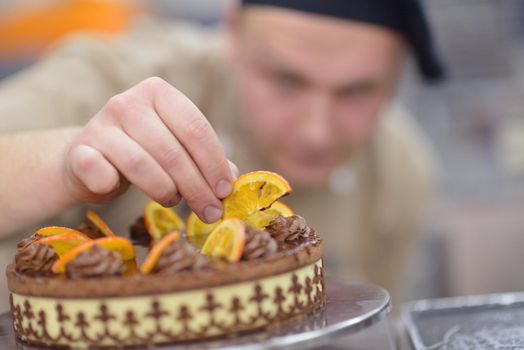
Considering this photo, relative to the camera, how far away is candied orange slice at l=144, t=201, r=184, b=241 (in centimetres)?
120

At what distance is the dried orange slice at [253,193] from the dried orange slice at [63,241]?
196 millimetres

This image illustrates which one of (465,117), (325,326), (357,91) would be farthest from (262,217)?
(465,117)

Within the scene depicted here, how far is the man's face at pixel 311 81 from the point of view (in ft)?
6.89

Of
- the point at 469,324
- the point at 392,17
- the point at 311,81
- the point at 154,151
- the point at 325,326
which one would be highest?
the point at 392,17

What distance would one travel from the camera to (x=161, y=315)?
89cm

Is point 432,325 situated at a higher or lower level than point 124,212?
lower

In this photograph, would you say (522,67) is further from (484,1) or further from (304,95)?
(304,95)

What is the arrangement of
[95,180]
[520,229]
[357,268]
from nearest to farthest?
1. [95,180]
2. [357,268]
3. [520,229]

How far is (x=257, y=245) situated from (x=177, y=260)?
102 mm

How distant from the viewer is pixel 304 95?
2.12 metres

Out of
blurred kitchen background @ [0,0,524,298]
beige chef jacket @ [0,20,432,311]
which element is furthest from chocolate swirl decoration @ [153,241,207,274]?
blurred kitchen background @ [0,0,524,298]

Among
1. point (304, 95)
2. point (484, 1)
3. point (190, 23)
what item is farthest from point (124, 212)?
point (190, 23)

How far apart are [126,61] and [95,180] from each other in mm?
1473

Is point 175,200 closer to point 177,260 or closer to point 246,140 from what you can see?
point 177,260
